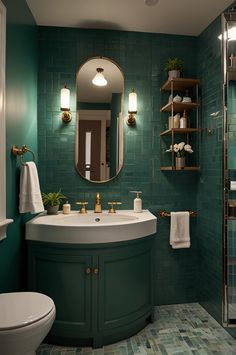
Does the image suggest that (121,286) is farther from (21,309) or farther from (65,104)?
(65,104)

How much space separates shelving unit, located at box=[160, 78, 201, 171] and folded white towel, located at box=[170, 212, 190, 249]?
1.42 feet

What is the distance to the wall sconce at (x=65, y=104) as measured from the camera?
2.30 metres

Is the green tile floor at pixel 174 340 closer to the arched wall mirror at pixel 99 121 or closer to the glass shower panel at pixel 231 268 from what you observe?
the glass shower panel at pixel 231 268

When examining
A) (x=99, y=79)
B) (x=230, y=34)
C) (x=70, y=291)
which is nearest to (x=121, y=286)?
(x=70, y=291)

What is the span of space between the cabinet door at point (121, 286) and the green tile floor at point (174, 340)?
0.53 feet

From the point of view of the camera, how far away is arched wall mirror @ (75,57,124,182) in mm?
2396

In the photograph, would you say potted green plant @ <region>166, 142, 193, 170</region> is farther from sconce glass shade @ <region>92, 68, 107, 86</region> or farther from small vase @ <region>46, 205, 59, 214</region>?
small vase @ <region>46, 205, 59, 214</region>

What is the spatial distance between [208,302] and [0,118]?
2261mm

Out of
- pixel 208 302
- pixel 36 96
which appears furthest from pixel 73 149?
pixel 208 302

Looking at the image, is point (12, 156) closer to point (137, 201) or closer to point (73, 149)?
point (73, 149)

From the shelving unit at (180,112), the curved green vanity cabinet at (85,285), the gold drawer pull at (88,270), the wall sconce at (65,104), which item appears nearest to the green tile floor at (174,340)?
the curved green vanity cabinet at (85,285)

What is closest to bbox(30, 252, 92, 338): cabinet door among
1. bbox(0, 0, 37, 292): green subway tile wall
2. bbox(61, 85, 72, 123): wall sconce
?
bbox(0, 0, 37, 292): green subway tile wall

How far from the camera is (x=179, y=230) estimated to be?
2389mm

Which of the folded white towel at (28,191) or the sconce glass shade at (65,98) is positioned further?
the sconce glass shade at (65,98)
